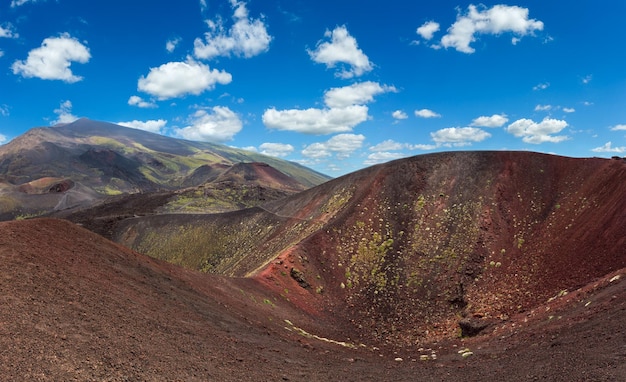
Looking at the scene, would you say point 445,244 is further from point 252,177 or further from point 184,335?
point 252,177

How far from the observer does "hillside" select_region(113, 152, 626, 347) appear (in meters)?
27.4

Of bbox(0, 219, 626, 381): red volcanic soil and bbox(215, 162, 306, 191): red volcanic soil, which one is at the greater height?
bbox(215, 162, 306, 191): red volcanic soil

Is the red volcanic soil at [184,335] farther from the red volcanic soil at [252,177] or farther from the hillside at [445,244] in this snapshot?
the red volcanic soil at [252,177]

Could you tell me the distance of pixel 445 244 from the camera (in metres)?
36.8

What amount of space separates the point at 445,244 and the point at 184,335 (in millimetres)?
28615

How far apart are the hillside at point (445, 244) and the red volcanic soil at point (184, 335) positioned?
5913 mm

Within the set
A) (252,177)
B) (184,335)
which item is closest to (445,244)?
(184,335)

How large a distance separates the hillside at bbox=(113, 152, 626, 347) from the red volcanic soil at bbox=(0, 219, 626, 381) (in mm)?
5913

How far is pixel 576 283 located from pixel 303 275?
2066cm

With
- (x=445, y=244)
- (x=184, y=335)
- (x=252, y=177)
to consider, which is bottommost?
(x=184, y=335)

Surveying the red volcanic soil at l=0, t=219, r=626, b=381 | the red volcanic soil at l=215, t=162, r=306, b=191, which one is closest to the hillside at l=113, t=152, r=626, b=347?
the red volcanic soil at l=0, t=219, r=626, b=381

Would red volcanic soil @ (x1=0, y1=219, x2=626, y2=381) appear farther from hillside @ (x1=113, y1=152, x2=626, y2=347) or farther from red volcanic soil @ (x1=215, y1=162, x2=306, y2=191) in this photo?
red volcanic soil @ (x1=215, y1=162, x2=306, y2=191)

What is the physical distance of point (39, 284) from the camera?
13.9 metres

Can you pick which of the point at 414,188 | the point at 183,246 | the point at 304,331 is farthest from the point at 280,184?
the point at 304,331
